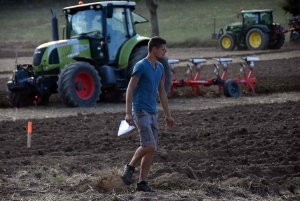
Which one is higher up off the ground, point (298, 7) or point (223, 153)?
point (298, 7)

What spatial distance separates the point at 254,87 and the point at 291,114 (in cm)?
596

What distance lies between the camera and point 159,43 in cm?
697

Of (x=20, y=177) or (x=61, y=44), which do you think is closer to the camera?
(x=20, y=177)

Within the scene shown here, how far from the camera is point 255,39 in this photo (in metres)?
34.1

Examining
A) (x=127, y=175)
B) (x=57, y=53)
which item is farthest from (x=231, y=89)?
(x=127, y=175)

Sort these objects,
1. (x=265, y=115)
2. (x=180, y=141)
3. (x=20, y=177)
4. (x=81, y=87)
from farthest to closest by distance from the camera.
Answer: (x=81, y=87) → (x=265, y=115) → (x=180, y=141) → (x=20, y=177)

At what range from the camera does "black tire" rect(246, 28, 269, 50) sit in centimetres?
3316

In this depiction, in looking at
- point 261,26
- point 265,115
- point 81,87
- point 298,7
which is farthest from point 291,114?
point 298,7

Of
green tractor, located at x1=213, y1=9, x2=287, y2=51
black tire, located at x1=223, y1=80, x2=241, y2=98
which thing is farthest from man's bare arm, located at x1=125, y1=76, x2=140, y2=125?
green tractor, located at x1=213, y1=9, x2=287, y2=51

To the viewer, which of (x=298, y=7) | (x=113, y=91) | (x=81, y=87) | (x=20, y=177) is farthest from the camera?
(x=298, y=7)

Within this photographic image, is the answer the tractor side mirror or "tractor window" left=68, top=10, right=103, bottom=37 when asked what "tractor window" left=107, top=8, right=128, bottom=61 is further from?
the tractor side mirror

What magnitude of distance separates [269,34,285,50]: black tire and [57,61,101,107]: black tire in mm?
20101

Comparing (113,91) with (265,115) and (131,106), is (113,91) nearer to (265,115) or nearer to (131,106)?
(265,115)

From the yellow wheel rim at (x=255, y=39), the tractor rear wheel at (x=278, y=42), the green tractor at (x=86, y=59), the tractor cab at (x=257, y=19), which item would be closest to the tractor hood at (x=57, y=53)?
the green tractor at (x=86, y=59)
